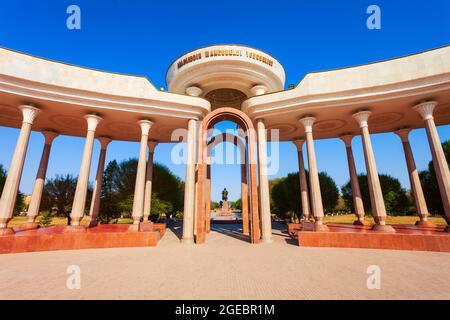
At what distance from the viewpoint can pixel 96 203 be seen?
782 inches

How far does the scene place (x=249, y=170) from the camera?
15.2 m

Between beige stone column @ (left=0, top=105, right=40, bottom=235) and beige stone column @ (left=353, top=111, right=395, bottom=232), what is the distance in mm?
23371

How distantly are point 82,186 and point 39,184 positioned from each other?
23.3ft

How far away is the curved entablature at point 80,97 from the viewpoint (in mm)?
13070

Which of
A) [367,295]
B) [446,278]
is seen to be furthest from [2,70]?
[446,278]

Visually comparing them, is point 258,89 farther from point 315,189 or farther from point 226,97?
point 315,189

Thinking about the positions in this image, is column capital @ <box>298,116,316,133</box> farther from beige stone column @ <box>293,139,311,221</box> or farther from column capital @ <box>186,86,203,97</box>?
column capital @ <box>186,86,203,97</box>

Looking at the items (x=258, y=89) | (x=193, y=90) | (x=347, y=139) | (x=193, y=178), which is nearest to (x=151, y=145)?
(x=193, y=90)

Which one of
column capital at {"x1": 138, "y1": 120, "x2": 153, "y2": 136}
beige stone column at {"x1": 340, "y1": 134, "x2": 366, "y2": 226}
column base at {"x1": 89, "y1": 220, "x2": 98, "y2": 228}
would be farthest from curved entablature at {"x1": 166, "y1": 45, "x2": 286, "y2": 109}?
column base at {"x1": 89, "y1": 220, "x2": 98, "y2": 228}

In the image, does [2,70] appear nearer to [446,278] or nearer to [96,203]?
[96,203]

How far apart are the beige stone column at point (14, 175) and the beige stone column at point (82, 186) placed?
316cm

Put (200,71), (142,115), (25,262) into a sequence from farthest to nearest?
(200,71) < (142,115) < (25,262)
